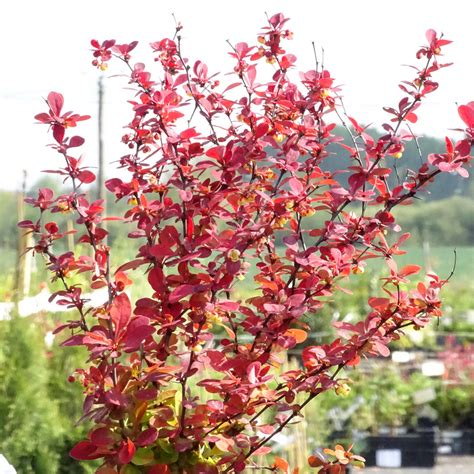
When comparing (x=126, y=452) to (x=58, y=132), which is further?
(x=58, y=132)

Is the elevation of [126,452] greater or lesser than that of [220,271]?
lesser

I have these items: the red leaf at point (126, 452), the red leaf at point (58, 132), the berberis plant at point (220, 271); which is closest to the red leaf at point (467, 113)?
the berberis plant at point (220, 271)

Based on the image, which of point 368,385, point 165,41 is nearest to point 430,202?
point 368,385

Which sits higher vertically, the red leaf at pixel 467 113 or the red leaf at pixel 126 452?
the red leaf at pixel 467 113

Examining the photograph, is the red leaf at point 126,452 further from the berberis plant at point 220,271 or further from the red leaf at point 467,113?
the red leaf at point 467,113

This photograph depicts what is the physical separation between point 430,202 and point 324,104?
1013 centimetres

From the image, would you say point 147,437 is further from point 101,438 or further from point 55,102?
point 55,102

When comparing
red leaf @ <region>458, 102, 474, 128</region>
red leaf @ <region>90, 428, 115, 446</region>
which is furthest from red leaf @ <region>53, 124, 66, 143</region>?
red leaf @ <region>458, 102, 474, 128</region>

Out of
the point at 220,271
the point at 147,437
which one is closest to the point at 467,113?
the point at 220,271

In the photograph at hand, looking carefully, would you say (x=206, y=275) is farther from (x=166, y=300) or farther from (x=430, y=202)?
(x=430, y=202)

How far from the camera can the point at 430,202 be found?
38.7ft

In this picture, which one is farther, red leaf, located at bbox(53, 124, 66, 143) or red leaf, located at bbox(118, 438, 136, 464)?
red leaf, located at bbox(53, 124, 66, 143)

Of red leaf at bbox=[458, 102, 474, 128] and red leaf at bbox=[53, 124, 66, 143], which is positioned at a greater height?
red leaf at bbox=[458, 102, 474, 128]

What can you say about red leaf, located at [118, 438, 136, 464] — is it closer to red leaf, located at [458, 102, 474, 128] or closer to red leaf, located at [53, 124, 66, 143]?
red leaf, located at [53, 124, 66, 143]
